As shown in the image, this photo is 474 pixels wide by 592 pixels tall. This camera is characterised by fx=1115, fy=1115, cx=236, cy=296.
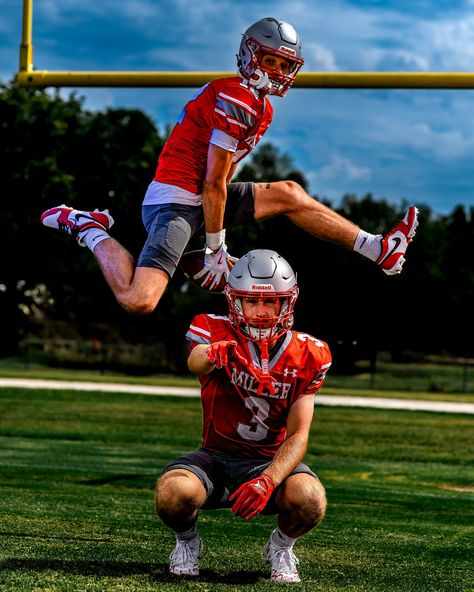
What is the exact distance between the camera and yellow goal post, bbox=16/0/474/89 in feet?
29.8

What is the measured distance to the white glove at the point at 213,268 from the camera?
22.3 ft

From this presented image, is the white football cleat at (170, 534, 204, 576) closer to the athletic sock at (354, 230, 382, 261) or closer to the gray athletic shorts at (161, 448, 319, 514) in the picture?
the gray athletic shorts at (161, 448, 319, 514)

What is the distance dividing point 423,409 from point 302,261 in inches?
576

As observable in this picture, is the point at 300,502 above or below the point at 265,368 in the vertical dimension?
below

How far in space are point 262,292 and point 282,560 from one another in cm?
127

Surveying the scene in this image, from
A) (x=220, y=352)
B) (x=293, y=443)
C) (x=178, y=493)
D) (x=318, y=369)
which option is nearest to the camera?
(x=220, y=352)

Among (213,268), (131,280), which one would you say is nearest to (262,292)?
(131,280)

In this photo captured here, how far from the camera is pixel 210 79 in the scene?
918cm

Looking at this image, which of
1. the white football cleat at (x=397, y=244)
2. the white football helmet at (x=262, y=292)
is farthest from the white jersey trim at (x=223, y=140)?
the white football helmet at (x=262, y=292)

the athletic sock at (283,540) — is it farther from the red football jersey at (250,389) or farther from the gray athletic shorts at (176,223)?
the gray athletic shorts at (176,223)

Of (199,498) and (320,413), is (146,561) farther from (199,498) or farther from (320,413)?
(320,413)

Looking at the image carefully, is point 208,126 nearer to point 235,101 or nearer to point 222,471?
point 235,101

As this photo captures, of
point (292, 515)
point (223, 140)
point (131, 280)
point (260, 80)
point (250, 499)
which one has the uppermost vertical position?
point (260, 80)

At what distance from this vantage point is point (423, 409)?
2498 cm
